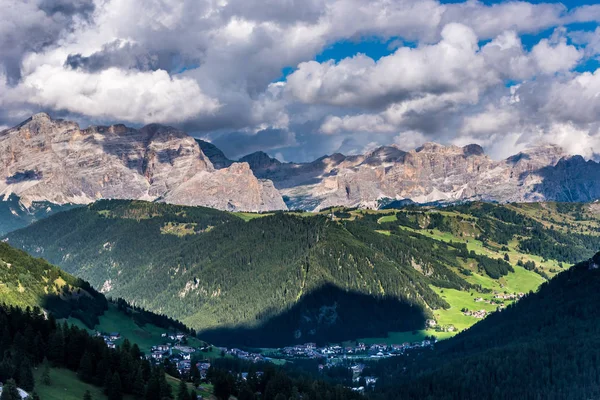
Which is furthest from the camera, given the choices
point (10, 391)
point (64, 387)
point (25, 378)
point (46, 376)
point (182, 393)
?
point (182, 393)

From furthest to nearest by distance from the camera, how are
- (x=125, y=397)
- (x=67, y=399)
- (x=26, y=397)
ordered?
(x=125, y=397) < (x=67, y=399) < (x=26, y=397)

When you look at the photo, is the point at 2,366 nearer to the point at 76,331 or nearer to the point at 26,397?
the point at 26,397

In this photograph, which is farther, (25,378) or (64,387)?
(64,387)

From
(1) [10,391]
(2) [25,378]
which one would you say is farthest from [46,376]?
(1) [10,391]

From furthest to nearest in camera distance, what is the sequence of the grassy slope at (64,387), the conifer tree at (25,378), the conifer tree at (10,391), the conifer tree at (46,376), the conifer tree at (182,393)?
the conifer tree at (182,393)
the conifer tree at (46,376)
the grassy slope at (64,387)
the conifer tree at (25,378)
the conifer tree at (10,391)

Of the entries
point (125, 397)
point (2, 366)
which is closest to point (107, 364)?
point (125, 397)

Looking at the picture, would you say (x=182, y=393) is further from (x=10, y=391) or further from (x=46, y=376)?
(x=10, y=391)

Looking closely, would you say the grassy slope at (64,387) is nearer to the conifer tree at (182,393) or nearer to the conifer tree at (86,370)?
the conifer tree at (86,370)

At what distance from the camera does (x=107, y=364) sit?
588 ft

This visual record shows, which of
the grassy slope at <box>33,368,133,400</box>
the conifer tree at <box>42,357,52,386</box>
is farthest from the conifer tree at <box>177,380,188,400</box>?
the conifer tree at <box>42,357,52,386</box>

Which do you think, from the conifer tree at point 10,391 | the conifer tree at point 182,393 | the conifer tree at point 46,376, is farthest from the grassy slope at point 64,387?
the conifer tree at point 10,391

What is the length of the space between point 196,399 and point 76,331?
109ft

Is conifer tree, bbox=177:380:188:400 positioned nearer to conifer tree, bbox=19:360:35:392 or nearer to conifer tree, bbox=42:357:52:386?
conifer tree, bbox=42:357:52:386

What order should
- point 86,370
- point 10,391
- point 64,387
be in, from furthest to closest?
point 86,370
point 64,387
point 10,391
